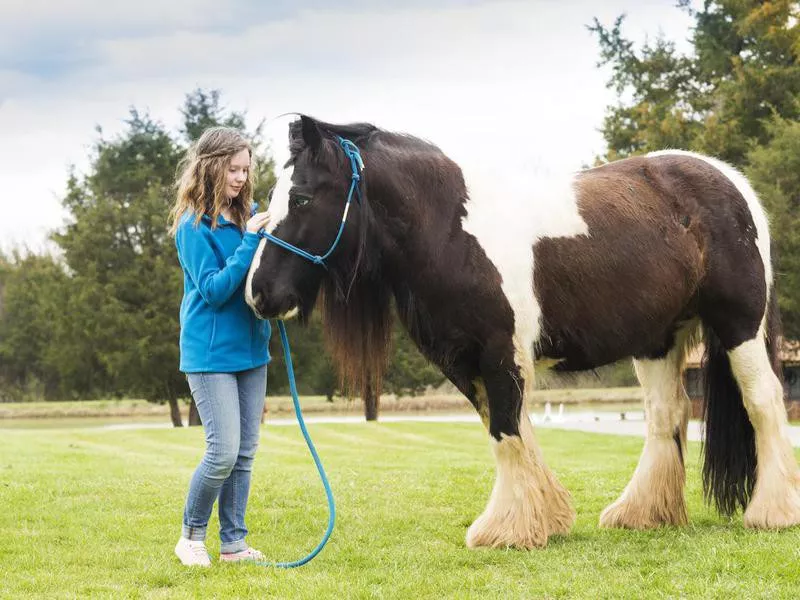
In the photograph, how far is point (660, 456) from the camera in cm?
571

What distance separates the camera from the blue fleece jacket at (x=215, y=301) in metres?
4.32

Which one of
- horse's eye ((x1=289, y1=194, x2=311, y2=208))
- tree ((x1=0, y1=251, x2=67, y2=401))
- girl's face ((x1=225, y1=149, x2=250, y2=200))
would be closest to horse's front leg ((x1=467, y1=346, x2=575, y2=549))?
horse's eye ((x1=289, y1=194, x2=311, y2=208))

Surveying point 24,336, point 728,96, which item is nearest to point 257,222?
point 728,96

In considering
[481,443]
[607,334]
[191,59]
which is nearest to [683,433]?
[607,334]

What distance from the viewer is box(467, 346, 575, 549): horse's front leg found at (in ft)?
15.7

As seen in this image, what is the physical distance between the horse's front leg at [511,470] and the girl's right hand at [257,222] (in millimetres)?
1407

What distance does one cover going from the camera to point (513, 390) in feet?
15.7

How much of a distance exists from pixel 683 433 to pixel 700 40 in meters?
23.7

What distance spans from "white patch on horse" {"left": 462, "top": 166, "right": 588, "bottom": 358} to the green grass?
1.25 metres

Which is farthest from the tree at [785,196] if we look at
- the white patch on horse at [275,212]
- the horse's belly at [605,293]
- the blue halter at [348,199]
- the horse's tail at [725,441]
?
the white patch on horse at [275,212]

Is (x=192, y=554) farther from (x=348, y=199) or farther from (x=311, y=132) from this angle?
(x=311, y=132)

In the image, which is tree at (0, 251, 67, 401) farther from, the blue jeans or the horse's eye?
the horse's eye

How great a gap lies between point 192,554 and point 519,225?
8.28 feet

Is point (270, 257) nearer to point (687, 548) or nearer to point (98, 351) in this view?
point (687, 548)
